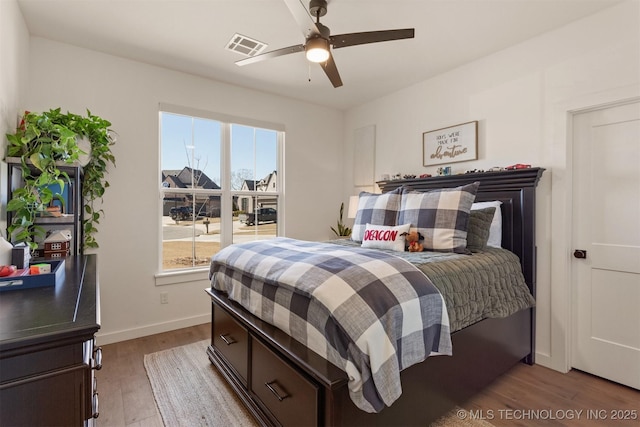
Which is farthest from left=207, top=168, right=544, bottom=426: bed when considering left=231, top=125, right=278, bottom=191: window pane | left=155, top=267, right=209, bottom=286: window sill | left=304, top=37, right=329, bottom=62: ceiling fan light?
Answer: left=231, top=125, right=278, bottom=191: window pane

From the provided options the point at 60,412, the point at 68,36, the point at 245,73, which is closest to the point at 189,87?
the point at 245,73

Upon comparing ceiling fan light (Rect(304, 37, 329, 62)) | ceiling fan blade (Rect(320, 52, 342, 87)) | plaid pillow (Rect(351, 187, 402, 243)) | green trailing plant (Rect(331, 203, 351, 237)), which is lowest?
green trailing plant (Rect(331, 203, 351, 237))

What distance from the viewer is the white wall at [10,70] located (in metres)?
1.76

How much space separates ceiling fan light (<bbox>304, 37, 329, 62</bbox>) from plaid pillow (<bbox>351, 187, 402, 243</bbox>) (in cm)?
132

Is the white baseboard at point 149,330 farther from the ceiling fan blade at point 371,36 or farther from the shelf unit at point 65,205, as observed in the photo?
the ceiling fan blade at point 371,36

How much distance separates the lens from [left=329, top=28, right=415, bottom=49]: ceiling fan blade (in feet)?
5.94

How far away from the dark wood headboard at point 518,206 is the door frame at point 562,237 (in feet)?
0.45

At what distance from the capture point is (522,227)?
2.53m

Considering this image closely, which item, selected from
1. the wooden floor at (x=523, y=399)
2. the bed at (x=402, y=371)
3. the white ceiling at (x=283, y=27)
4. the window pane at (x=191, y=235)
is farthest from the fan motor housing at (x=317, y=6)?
the wooden floor at (x=523, y=399)

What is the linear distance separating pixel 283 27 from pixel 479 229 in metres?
2.21

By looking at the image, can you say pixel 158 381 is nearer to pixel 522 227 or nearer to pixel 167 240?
pixel 167 240

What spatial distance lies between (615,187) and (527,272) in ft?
2.79

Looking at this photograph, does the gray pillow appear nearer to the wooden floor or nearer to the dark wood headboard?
the dark wood headboard

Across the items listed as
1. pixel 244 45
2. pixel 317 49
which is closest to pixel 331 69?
pixel 317 49
